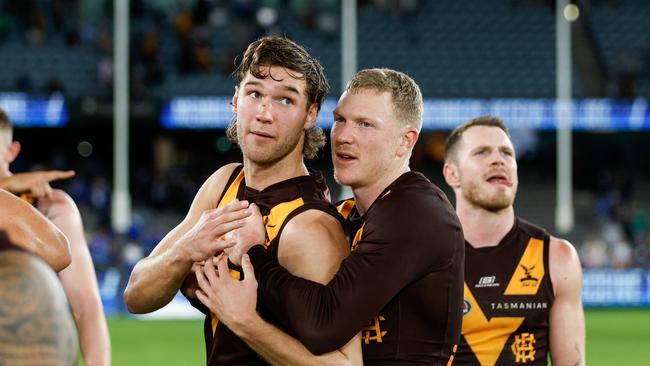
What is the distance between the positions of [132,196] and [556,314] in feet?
73.1

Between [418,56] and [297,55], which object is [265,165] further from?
[418,56]

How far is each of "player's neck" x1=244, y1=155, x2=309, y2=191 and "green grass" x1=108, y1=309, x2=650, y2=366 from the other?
902cm

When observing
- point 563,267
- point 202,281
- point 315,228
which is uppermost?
point 315,228

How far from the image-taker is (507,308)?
559cm

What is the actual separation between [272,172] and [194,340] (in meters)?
12.0

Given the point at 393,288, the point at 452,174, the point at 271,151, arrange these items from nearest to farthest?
the point at 393,288, the point at 271,151, the point at 452,174

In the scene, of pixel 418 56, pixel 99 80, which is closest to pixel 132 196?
pixel 99 80

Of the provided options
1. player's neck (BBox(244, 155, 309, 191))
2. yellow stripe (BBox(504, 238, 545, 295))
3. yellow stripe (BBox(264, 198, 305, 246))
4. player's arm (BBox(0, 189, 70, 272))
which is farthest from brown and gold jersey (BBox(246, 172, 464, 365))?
yellow stripe (BBox(504, 238, 545, 295))

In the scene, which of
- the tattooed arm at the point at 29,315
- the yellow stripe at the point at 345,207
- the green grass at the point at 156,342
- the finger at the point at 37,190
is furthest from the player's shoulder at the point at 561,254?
the green grass at the point at 156,342

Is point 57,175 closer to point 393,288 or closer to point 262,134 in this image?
point 262,134

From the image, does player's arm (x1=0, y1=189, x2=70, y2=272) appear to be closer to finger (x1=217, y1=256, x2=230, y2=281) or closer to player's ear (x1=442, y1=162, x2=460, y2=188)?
finger (x1=217, y1=256, x2=230, y2=281)

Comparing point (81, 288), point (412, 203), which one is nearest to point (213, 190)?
point (412, 203)

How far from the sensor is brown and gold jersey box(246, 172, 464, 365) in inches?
145

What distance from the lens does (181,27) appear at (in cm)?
2722
